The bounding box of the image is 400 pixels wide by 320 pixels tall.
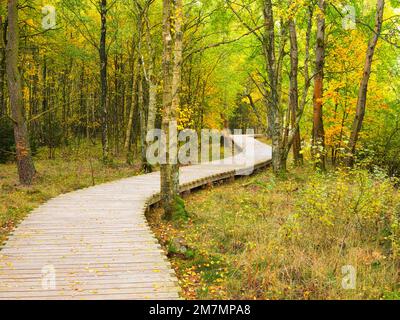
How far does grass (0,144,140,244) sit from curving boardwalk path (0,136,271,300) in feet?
2.36

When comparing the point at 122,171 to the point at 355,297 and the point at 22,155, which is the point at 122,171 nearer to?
the point at 22,155

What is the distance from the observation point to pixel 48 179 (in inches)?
604

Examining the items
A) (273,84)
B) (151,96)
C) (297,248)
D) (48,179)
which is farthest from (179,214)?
Answer: (273,84)

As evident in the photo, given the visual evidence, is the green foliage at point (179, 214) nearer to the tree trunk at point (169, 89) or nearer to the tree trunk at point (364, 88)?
the tree trunk at point (169, 89)

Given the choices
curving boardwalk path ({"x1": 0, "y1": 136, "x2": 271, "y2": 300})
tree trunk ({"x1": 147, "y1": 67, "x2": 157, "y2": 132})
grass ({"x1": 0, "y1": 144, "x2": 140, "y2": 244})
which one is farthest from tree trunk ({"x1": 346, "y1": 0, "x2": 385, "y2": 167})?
grass ({"x1": 0, "y1": 144, "x2": 140, "y2": 244})

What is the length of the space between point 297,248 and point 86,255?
3.97m

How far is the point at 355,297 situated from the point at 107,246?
4.40 m

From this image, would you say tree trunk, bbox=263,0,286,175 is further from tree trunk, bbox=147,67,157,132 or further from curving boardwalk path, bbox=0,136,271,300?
curving boardwalk path, bbox=0,136,271,300

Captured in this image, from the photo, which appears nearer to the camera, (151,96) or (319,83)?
(151,96)

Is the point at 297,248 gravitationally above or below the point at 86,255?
below

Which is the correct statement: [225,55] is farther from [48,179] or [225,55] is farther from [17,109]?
[17,109]

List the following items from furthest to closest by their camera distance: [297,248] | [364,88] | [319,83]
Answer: [319,83]
[364,88]
[297,248]
